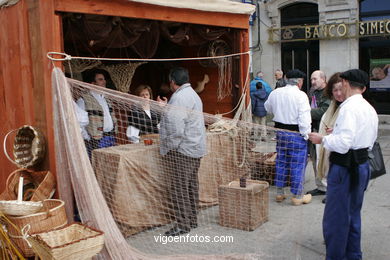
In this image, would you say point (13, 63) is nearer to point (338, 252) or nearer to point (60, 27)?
point (60, 27)

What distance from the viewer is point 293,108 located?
Result: 17.4 feet

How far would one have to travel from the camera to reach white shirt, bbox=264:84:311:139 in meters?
5.26

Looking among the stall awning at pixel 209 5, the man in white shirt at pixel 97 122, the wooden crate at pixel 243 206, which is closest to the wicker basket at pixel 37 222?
the man in white shirt at pixel 97 122

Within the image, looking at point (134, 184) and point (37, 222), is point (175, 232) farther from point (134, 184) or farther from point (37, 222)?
point (37, 222)

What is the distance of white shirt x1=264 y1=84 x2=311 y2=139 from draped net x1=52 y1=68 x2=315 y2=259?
0.51m

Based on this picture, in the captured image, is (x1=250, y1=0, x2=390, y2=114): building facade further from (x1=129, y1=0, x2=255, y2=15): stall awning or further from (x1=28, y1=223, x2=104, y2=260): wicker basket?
(x1=28, y1=223, x2=104, y2=260): wicker basket

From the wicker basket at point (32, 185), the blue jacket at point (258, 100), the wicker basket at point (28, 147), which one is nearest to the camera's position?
the wicker basket at point (32, 185)

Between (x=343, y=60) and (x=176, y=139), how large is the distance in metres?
9.21

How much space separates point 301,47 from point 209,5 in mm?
8297

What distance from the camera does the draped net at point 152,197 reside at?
3520 millimetres

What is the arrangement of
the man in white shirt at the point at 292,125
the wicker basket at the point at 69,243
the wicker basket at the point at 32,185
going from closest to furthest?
the wicker basket at the point at 69,243 < the wicker basket at the point at 32,185 < the man in white shirt at the point at 292,125

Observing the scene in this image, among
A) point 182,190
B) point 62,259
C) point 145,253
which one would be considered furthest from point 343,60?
point 62,259

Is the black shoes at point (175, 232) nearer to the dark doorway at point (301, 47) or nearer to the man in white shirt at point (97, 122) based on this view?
the man in white shirt at point (97, 122)

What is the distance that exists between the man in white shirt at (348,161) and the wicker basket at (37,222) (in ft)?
6.98
